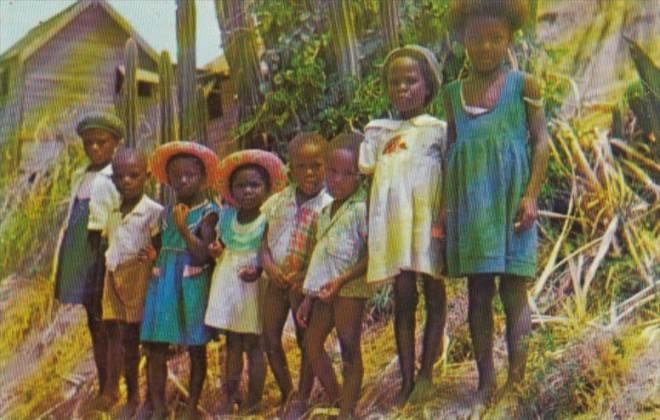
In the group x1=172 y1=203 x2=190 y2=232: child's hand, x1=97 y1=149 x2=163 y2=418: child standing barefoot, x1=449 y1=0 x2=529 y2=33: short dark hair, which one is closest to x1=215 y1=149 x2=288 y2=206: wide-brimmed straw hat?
x1=172 y1=203 x2=190 y2=232: child's hand

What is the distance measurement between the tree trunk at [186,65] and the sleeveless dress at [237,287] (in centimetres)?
33

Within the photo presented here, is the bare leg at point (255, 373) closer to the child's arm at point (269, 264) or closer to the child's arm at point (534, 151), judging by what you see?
the child's arm at point (269, 264)

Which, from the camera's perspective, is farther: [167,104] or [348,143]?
[167,104]

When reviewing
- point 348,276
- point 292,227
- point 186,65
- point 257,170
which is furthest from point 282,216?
point 186,65

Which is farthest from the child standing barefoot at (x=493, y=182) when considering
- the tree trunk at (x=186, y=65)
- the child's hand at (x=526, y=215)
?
the tree trunk at (x=186, y=65)

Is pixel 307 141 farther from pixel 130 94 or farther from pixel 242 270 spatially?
pixel 130 94

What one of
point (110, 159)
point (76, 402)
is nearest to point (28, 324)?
point (76, 402)

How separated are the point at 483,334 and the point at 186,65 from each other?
1.11 meters

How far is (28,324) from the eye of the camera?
3316 millimetres

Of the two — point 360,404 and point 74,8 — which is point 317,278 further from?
point 74,8

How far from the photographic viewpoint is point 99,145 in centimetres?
323

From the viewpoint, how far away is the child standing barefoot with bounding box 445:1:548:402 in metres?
2.58

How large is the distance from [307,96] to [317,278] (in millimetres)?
519

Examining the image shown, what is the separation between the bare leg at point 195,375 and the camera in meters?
2.99
